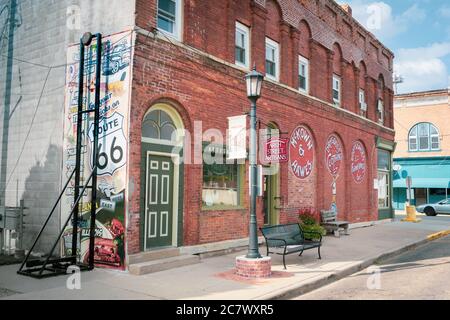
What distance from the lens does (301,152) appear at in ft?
50.8

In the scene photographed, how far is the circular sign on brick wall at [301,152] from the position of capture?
49.0 ft

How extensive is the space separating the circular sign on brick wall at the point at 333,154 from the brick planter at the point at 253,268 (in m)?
9.35

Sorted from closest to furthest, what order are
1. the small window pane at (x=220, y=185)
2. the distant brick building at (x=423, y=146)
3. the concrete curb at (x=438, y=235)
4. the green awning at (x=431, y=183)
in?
the small window pane at (x=220, y=185) < the concrete curb at (x=438, y=235) < the green awning at (x=431, y=183) < the distant brick building at (x=423, y=146)

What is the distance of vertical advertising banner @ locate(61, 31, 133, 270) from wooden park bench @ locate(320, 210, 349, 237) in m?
9.15

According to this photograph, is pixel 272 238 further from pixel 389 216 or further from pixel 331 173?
pixel 389 216

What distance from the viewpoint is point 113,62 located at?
9.46 meters

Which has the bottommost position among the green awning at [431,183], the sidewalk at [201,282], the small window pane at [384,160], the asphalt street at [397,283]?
the asphalt street at [397,283]

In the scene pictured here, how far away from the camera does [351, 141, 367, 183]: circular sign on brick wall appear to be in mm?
19516

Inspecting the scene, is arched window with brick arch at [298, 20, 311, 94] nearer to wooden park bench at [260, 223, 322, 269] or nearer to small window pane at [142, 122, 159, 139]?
wooden park bench at [260, 223, 322, 269]

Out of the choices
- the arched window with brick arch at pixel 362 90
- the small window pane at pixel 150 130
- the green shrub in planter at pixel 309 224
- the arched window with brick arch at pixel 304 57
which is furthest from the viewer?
the arched window with brick arch at pixel 362 90

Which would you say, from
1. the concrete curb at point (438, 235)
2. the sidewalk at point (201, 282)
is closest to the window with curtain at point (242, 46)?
the sidewalk at point (201, 282)

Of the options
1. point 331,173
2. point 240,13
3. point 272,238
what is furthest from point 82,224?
point 331,173

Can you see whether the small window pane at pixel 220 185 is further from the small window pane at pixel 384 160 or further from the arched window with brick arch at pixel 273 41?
the small window pane at pixel 384 160
